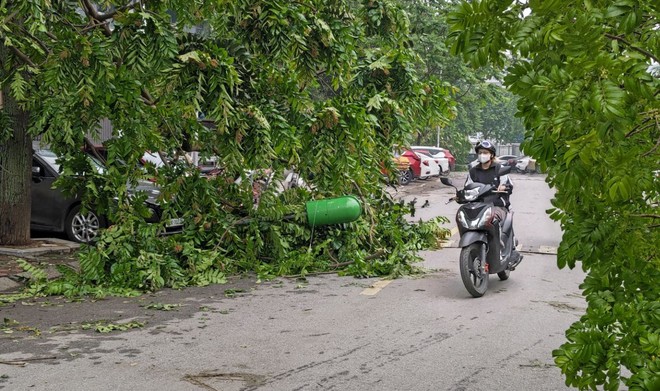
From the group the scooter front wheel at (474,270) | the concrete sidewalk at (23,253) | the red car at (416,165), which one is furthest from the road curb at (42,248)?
the red car at (416,165)

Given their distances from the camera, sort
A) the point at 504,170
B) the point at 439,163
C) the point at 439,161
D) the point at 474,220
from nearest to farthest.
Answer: the point at 474,220
the point at 504,170
the point at 439,163
the point at 439,161

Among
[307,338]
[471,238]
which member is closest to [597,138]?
[307,338]

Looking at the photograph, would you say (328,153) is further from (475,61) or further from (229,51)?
(475,61)

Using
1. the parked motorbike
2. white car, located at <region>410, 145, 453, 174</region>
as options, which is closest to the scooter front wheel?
the parked motorbike

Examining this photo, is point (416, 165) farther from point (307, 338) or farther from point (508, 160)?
point (307, 338)

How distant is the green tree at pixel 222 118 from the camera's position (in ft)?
30.6

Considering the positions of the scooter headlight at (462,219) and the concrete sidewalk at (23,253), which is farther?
the concrete sidewalk at (23,253)

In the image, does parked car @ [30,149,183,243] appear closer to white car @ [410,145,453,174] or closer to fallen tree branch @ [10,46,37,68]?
fallen tree branch @ [10,46,37,68]

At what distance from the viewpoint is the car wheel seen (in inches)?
542

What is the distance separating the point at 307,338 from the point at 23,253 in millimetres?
6478

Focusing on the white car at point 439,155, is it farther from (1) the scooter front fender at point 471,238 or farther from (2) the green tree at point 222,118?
(1) the scooter front fender at point 471,238

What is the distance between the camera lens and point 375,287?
389 inches

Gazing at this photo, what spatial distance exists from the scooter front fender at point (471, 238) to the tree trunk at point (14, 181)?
7.08 metres

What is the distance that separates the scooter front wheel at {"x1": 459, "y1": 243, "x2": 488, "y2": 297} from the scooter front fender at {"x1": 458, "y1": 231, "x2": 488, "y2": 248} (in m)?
0.07
